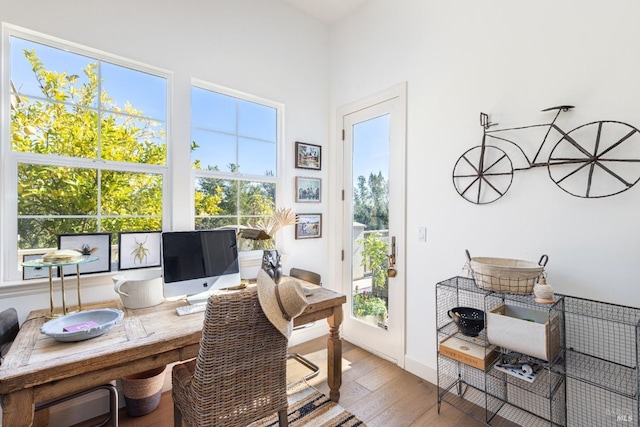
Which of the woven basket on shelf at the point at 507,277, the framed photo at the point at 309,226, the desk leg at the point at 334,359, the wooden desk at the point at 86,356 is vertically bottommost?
the desk leg at the point at 334,359

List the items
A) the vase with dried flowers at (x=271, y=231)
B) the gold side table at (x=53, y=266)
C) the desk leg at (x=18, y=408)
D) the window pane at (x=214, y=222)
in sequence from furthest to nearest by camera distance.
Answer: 1. the window pane at (x=214, y=222)
2. the vase with dried flowers at (x=271, y=231)
3. the gold side table at (x=53, y=266)
4. the desk leg at (x=18, y=408)

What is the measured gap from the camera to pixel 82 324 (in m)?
1.43

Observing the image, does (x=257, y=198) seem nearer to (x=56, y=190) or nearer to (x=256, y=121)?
(x=256, y=121)

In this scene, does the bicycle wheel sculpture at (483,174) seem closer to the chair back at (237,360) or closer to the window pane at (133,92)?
the chair back at (237,360)

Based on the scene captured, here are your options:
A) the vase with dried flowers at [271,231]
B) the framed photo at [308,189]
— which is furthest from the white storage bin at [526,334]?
the framed photo at [308,189]

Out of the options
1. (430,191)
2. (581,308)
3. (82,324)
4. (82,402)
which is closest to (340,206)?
(430,191)

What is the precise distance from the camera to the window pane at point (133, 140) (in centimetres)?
201

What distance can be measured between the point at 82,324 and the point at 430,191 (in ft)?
7.57

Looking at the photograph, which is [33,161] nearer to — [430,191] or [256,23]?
[256,23]

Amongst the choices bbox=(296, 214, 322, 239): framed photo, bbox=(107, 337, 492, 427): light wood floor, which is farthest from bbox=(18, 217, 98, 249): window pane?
bbox=(296, 214, 322, 239): framed photo

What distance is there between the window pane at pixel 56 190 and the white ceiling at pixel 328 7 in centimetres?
240

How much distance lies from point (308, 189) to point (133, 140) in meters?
1.54

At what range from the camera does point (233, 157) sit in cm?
260

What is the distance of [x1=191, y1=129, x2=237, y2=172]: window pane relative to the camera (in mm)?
2398
